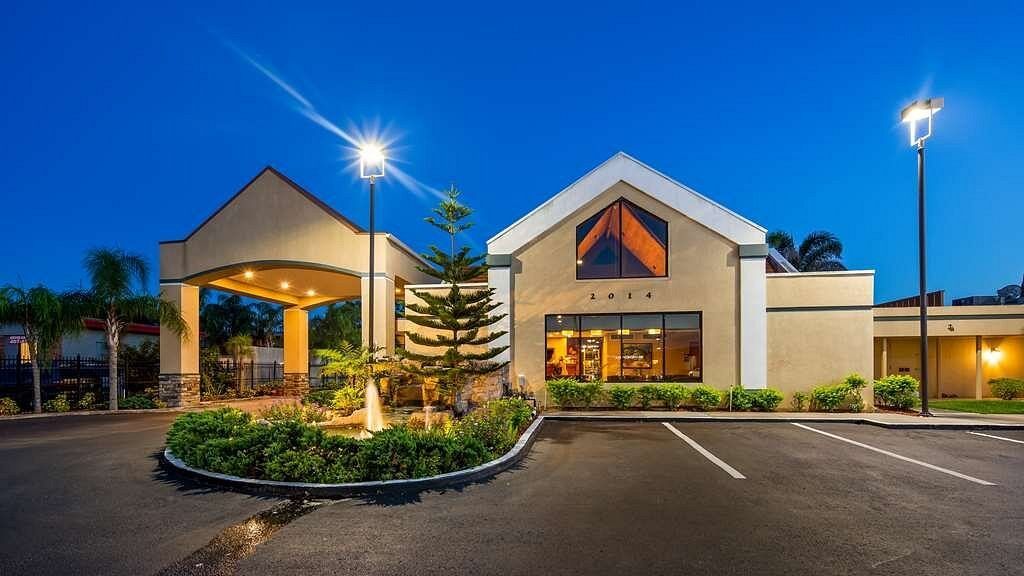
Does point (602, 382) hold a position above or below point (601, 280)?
below

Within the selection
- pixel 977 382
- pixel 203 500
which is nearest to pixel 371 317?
pixel 203 500

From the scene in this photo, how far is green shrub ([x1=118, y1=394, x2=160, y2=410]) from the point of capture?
1684cm

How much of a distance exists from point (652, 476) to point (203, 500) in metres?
6.06

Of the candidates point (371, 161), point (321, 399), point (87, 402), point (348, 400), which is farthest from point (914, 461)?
point (87, 402)

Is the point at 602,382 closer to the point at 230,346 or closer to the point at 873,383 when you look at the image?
the point at 873,383

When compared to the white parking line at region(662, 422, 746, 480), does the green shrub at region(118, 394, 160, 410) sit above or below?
below

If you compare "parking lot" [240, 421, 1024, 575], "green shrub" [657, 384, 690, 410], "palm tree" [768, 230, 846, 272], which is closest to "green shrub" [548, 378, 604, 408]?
"green shrub" [657, 384, 690, 410]

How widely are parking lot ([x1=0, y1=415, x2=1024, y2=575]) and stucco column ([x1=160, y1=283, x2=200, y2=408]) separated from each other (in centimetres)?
863

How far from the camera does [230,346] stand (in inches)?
957

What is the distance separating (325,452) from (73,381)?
15.9m

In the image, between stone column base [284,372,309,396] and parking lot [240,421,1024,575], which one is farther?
stone column base [284,372,309,396]

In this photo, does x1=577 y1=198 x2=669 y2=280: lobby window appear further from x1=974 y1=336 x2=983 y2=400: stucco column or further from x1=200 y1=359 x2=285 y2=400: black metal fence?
x1=200 y1=359 x2=285 y2=400: black metal fence

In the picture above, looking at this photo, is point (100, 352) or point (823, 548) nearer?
point (823, 548)

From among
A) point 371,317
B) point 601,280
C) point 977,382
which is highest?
point 601,280
